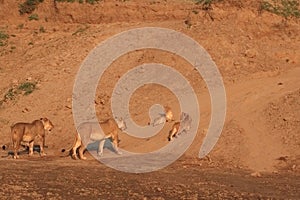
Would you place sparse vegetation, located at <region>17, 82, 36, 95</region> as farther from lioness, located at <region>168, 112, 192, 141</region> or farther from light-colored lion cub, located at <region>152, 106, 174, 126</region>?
lioness, located at <region>168, 112, 192, 141</region>

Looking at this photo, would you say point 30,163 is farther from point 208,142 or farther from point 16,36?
point 16,36

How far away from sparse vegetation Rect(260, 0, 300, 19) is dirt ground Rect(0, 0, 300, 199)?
0.87ft

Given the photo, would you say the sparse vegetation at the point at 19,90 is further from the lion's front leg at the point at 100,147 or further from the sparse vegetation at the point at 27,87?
the lion's front leg at the point at 100,147

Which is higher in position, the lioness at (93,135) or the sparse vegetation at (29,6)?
the sparse vegetation at (29,6)

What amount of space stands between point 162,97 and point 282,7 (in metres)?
7.00

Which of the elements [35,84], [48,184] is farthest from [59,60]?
[48,184]

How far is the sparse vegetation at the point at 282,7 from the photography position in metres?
23.8

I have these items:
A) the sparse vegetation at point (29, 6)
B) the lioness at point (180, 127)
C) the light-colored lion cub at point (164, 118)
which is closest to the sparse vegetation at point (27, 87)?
the light-colored lion cub at point (164, 118)

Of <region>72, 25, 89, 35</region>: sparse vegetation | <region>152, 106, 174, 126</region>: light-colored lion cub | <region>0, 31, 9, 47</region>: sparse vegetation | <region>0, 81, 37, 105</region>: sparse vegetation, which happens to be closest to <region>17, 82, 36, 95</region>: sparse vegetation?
<region>0, 81, 37, 105</region>: sparse vegetation

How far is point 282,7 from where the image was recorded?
24.3m

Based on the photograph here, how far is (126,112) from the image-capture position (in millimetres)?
20344

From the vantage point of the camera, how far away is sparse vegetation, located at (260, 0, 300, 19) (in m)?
23.8

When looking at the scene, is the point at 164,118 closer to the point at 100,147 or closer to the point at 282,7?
the point at 100,147

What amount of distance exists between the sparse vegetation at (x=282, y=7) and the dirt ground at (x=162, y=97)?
0.26 metres
